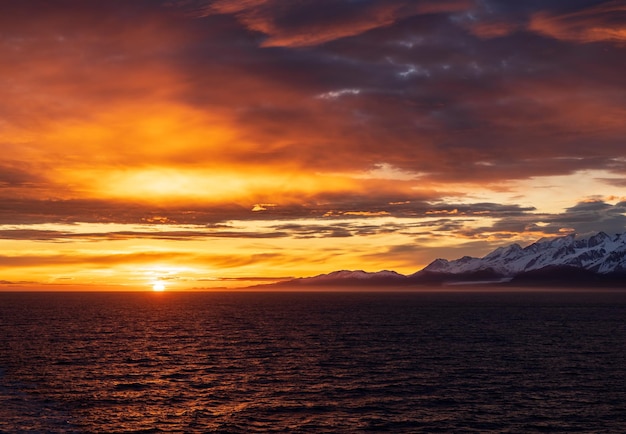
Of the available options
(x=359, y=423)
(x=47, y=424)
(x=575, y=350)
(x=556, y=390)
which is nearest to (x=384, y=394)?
(x=359, y=423)

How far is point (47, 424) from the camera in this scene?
171ft

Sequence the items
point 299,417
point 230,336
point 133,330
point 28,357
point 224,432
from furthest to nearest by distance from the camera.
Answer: point 133,330
point 230,336
point 28,357
point 299,417
point 224,432

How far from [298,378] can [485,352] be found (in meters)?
39.4

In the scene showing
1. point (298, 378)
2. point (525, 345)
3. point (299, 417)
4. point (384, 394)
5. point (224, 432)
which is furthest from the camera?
point (525, 345)

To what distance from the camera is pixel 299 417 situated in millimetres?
55906

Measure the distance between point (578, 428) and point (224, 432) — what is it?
98.8 ft

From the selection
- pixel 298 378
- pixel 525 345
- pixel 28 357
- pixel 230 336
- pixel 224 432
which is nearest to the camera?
pixel 224 432

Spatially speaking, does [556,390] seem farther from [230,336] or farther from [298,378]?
[230,336]

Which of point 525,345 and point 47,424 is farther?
point 525,345

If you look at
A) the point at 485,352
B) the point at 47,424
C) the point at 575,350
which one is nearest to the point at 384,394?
the point at 47,424

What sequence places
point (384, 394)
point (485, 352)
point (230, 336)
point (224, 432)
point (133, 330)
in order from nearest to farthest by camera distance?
point (224, 432)
point (384, 394)
point (485, 352)
point (230, 336)
point (133, 330)

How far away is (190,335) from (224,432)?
266 ft

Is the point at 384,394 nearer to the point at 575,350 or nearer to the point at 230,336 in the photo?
the point at 575,350

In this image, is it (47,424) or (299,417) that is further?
(299,417)
